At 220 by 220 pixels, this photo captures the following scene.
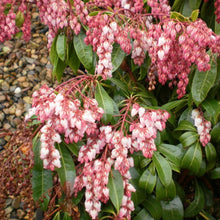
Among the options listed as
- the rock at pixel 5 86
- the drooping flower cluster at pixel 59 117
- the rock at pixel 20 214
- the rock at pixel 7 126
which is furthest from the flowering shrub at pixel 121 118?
the rock at pixel 5 86

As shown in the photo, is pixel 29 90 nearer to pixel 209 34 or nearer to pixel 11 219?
pixel 11 219

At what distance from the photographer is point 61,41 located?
1.56 m

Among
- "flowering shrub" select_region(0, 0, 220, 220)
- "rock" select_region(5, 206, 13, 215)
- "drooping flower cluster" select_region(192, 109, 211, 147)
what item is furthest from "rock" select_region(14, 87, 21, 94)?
"drooping flower cluster" select_region(192, 109, 211, 147)

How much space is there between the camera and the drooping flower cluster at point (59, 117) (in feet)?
3.57

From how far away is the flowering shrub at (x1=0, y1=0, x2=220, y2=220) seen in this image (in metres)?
1.16

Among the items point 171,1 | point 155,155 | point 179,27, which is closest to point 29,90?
point 171,1

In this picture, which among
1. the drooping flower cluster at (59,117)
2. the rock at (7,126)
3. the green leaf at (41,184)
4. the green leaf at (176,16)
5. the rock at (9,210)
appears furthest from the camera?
the rock at (7,126)

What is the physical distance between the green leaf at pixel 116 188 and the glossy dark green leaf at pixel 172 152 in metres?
0.27

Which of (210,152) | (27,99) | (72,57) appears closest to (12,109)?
(27,99)

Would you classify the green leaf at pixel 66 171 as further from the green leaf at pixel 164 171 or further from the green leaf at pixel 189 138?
the green leaf at pixel 189 138

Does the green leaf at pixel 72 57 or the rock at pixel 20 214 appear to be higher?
the green leaf at pixel 72 57

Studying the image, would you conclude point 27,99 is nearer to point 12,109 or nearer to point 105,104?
point 12,109

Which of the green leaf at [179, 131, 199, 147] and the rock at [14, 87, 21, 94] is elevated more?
the green leaf at [179, 131, 199, 147]

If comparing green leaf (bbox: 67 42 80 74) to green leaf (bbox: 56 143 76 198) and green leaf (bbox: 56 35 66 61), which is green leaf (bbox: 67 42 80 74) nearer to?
green leaf (bbox: 56 35 66 61)
